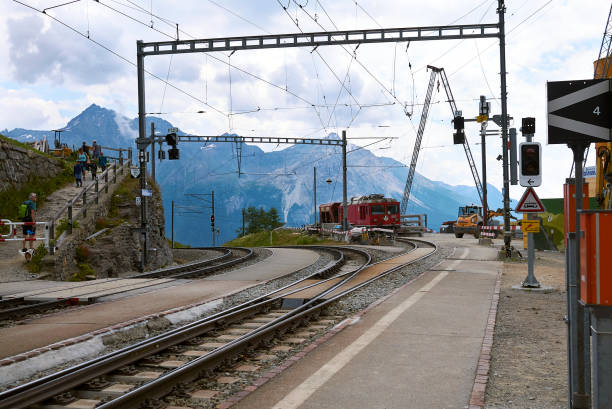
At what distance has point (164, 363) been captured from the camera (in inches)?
265

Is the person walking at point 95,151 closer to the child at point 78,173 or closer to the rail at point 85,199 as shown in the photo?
the rail at point 85,199

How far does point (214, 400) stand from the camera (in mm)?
5480

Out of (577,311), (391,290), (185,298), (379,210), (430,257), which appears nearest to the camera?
(577,311)

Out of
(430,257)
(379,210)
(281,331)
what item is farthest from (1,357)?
(379,210)

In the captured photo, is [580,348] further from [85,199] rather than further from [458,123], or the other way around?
[85,199]

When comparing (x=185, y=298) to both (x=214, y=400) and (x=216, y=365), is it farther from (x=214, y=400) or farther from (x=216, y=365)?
(x=214, y=400)

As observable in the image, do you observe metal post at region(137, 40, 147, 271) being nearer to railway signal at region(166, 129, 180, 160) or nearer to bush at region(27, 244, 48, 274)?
railway signal at region(166, 129, 180, 160)

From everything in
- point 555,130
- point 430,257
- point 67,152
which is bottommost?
point 430,257

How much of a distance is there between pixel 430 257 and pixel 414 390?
18887mm

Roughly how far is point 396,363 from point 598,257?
137 inches

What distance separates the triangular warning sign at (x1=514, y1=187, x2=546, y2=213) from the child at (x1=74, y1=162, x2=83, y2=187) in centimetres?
1974

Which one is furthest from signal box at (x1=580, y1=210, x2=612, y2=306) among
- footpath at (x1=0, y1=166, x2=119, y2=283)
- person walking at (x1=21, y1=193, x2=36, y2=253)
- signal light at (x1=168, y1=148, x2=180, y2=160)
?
signal light at (x1=168, y1=148, x2=180, y2=160)

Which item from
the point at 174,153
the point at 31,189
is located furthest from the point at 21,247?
the point at 174,153

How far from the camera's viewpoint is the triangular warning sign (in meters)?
13.7
